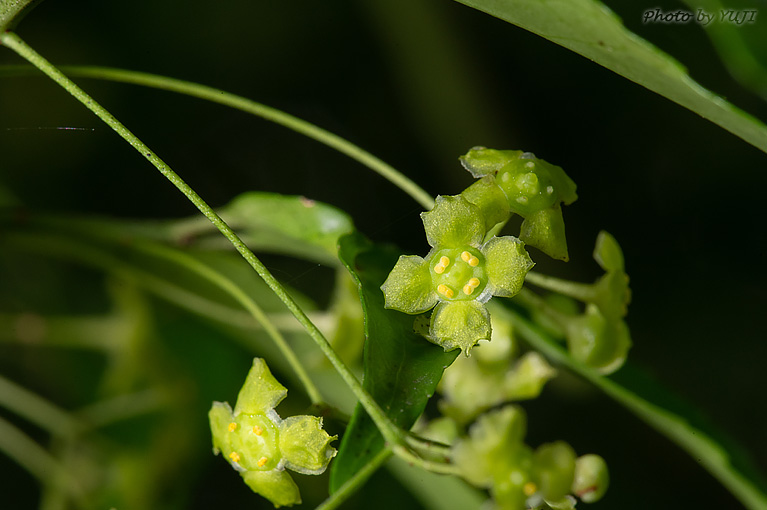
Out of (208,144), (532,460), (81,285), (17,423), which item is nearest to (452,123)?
(208,144)

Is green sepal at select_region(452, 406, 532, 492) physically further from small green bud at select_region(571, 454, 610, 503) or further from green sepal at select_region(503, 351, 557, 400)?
green sepal at select_region(503, 351, 557, 400)

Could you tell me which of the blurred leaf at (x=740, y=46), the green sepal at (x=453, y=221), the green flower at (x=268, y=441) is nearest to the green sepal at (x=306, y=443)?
the green flower at (x=268, y=441)

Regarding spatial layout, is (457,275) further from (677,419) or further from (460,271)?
(677,419)

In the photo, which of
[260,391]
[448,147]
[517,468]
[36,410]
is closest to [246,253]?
[260,391]

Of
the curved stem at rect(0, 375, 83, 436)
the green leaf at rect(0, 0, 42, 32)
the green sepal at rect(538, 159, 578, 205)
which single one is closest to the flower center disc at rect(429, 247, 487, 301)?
the green sepal at rect(538, 159, 578, 205)

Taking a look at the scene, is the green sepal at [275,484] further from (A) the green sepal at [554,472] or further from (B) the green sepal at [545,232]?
(B) the green sepal at [545,232]

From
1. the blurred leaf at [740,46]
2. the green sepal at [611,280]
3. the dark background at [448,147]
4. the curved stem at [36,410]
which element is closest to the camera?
the green sepal at [611,280]
